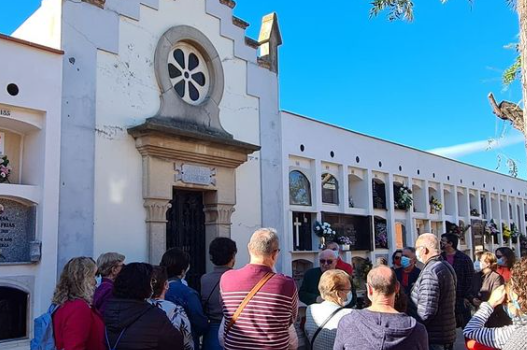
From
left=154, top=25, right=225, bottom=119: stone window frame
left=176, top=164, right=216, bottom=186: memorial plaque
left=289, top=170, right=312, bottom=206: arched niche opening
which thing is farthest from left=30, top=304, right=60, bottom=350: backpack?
left=289, top=170, right=312, bottom=206: arched niche opening

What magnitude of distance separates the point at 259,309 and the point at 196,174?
4.90m

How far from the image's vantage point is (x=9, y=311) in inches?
240

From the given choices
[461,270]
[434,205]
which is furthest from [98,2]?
[434,205]

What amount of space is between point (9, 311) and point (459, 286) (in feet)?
17.5

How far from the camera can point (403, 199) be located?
13.3 m

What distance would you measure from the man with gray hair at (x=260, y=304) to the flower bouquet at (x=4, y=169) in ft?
13.1

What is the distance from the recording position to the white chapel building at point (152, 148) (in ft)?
20.5

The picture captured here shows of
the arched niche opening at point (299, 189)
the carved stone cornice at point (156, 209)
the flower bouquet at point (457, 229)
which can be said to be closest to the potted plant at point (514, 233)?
the flower bouquet at point (457, 229)

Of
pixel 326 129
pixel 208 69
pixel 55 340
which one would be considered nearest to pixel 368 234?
pixel 326 129

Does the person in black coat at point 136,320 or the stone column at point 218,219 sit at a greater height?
the stone column at point 218,219

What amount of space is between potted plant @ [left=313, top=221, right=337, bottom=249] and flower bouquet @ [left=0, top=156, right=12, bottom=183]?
585 centimetres

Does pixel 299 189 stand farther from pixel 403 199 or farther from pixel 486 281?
pixel 486 281

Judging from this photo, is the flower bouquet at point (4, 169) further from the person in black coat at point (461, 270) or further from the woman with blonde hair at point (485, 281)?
the woman with blonde hair at point (485, 281)

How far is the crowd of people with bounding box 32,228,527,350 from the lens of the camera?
2.78m
